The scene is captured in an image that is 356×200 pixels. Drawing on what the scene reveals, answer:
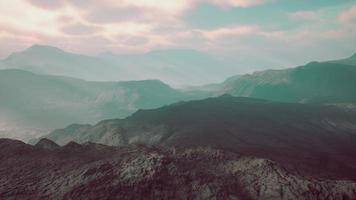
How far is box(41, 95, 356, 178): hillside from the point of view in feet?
346

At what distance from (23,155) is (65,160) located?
5.31 meters

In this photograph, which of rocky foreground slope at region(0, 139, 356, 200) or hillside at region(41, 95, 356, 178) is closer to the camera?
rocky foreground slope at region(0, 139, 356, 200)

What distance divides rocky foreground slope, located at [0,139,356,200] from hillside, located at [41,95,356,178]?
1836 inches

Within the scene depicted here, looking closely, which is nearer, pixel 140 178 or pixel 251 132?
pixel 140 178

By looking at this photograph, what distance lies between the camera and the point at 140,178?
35875 millimetres

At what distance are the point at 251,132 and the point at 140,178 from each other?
4346 inches

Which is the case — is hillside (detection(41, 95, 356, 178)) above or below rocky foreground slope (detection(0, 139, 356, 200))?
below

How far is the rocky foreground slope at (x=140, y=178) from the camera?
113 feet

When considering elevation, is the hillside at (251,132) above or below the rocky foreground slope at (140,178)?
below

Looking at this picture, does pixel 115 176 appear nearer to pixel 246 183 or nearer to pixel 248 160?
pixel 246 183

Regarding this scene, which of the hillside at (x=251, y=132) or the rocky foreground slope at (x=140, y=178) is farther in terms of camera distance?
the hillside at (x=251, y=132)

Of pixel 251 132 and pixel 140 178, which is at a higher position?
pixel 140 178

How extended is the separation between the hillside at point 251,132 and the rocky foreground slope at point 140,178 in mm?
46645

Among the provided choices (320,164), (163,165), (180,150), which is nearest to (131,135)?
(320,164)
